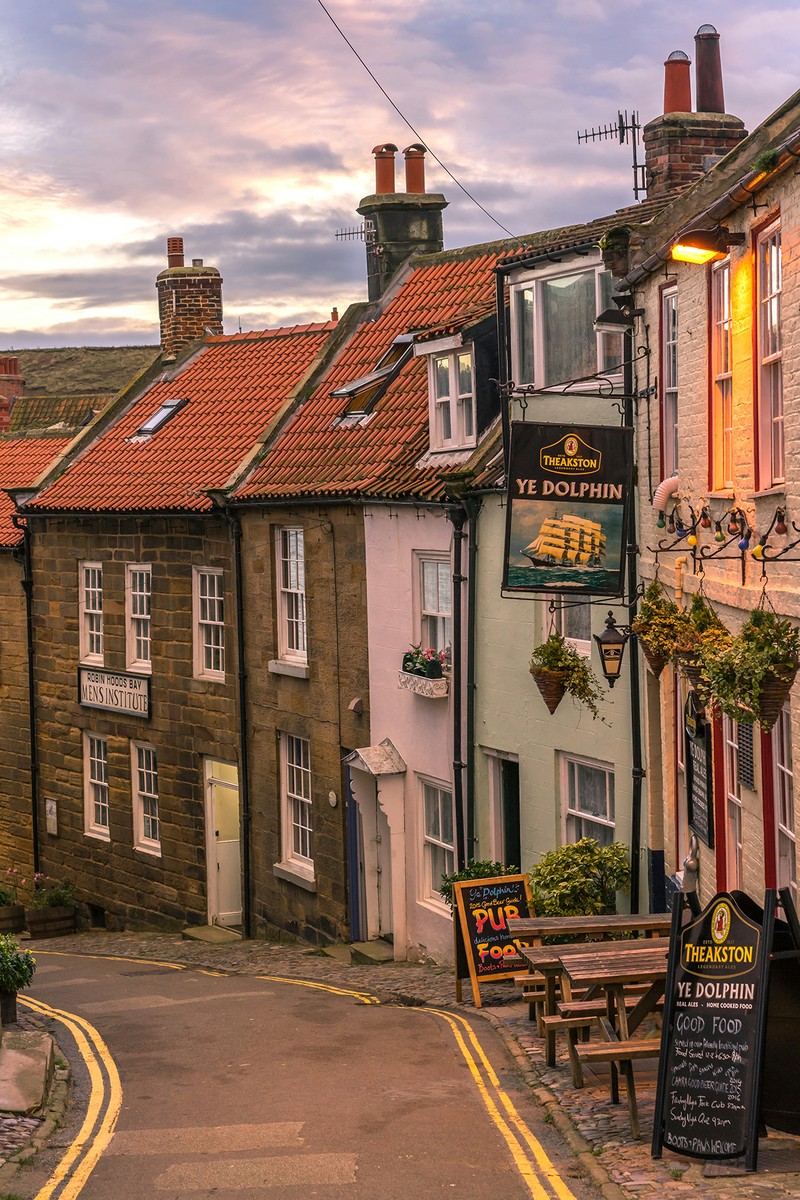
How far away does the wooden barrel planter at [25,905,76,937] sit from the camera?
27.4 m

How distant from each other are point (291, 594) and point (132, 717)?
212 inches

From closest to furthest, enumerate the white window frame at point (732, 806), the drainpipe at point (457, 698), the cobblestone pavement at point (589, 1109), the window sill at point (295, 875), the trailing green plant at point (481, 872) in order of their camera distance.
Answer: the cobblestone pavement at point (589, 1109)
the white window frame at point (732, 806)
the trailing green plant at point (481, 872)
the drainpipe at point (457, 698)
the window sill at point (295, 875)

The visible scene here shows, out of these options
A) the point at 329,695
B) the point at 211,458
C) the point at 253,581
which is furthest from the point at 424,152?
the point at 329,695

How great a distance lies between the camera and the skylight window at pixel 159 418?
91.9 feet

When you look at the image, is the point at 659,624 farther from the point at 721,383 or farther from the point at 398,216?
the point at 398,216

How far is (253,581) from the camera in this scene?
23047 millimetres

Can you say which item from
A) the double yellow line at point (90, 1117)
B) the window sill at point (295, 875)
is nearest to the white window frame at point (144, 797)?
the window sill at point (295, 875)

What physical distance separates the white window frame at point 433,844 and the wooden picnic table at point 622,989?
7.44 metres

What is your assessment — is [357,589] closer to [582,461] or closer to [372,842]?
[372,842]

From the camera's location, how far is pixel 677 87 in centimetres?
1639

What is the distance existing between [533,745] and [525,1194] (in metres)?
7.95

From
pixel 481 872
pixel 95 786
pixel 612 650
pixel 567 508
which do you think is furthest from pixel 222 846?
pixel 567 508

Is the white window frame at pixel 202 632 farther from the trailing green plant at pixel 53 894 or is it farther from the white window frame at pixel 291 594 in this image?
the trailing green plant at pixel 53 894

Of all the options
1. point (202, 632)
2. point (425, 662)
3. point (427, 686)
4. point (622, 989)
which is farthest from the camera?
point (202, 632)
